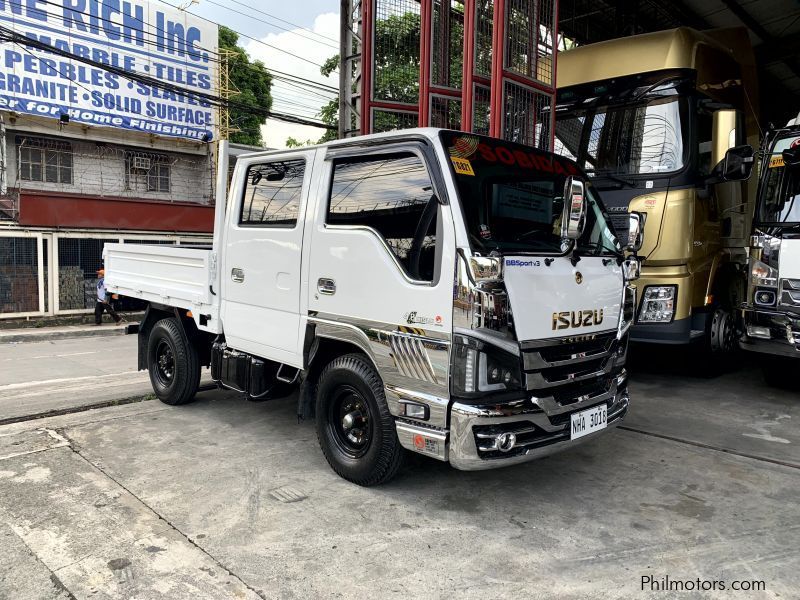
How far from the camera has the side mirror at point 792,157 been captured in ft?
20.7

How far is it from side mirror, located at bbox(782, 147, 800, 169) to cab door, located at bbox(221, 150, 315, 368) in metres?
5.01

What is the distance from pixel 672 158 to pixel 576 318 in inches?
141

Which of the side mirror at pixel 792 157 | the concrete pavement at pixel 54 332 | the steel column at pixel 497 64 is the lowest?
the concrete pavement at pixel 54 332

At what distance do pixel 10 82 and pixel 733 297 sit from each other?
55.7 ft

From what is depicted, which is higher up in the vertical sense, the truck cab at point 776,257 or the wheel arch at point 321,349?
the truck cab at point 776,257

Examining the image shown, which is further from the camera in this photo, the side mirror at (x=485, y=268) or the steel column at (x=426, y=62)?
the steel column at (x=426, y=62)

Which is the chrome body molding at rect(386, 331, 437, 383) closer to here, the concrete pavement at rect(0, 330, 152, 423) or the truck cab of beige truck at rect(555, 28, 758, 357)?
the truck cab of beige truck at rect(555, 28, 758, 357)

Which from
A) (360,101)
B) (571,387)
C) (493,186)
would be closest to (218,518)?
(571,387)

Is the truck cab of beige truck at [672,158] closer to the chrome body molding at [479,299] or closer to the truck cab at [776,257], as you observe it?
the truck cab at [776,257]

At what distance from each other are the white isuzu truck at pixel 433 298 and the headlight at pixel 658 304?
1.91 metres

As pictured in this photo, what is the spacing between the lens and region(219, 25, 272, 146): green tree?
24.8 m

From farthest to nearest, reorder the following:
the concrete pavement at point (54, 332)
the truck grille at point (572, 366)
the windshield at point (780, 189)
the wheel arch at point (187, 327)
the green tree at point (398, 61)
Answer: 1. the concrete pavement at point (54, 332)
2. the green tree at point (398, 61)
3. the windshield at point (780, 189)
4. the wheel arch at point (187, 327)
5. the truck grille at point (572, 366)

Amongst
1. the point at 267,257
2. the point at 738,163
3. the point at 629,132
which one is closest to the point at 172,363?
the point at 267,257

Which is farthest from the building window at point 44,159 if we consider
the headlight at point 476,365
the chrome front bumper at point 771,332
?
the chrome front bumper at point 771,332
